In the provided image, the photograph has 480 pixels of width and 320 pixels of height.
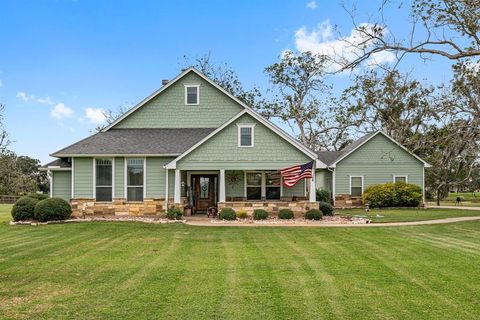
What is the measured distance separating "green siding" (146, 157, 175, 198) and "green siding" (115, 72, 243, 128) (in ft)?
10.8

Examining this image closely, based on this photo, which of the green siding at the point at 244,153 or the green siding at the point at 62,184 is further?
the green siding at the point at 62,184

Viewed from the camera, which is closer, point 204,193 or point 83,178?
point 83,178

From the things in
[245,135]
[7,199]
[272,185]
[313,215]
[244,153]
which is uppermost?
[245,135]

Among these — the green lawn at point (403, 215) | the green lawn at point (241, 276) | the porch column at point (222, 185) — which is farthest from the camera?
the green lawn at point (403, 215)

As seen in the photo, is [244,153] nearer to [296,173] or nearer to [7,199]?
[296,173]

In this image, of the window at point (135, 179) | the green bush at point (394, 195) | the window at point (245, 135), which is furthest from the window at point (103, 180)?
the green bush at point (394, 195)

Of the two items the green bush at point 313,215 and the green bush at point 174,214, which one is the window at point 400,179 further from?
the green bush at point 174,214

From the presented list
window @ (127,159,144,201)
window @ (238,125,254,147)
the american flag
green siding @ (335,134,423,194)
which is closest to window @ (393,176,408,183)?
green siding @ (335,134,423,194)

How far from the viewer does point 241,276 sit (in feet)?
27.1

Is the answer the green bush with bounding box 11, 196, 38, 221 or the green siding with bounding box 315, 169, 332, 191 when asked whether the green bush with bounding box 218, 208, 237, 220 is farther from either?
the green siding with bounding box 315, 169, 332, 191

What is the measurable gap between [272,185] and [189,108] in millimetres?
6119

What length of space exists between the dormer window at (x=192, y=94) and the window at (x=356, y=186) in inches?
495

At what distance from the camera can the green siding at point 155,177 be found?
20.9 m

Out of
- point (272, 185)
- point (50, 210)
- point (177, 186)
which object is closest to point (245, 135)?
point (272, 185)
